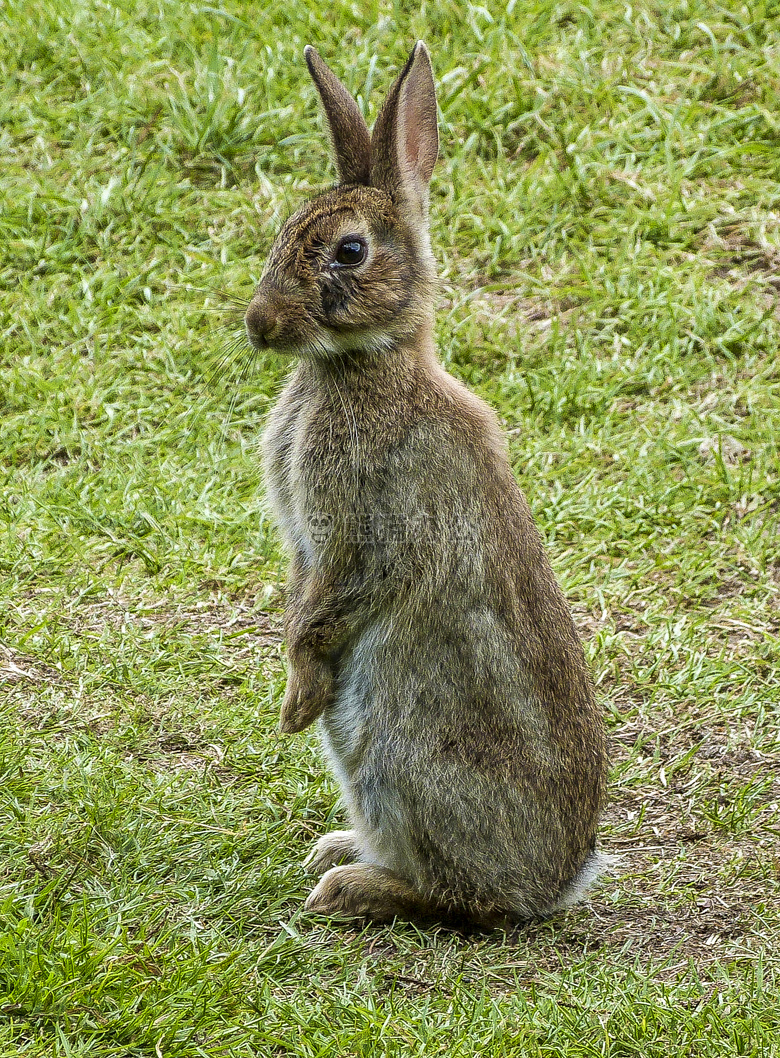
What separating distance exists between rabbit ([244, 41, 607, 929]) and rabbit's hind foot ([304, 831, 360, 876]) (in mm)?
110

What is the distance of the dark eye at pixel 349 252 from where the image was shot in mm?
4234

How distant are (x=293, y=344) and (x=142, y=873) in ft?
5.57

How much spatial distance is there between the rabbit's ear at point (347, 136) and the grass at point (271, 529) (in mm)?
810

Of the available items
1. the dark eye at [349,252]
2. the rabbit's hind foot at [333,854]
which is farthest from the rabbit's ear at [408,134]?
the rabbit's hind foot at [333,854]

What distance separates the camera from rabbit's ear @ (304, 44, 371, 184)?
4441 millimetres

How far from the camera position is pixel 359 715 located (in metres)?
4.41

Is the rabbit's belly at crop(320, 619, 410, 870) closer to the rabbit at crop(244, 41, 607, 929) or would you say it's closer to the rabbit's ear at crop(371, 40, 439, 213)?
the rabbit at crop(244, 41, 607, 929)

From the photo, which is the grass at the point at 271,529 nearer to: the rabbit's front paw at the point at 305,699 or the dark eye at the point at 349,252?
the rabbit's front paw at the point at 305,699

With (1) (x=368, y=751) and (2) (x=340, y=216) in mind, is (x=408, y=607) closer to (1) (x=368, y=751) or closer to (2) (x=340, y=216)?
(1) (x=368, y=751)

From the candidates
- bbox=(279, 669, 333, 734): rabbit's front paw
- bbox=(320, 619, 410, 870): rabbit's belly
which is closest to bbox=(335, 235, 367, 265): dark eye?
bbox=(320, 619, 410, 870): rabbit's belly

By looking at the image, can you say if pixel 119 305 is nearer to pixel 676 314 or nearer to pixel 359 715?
pixel 676 314

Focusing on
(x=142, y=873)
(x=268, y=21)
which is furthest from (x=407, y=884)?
(x=268, y=21)

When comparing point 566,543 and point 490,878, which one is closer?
point 490,878

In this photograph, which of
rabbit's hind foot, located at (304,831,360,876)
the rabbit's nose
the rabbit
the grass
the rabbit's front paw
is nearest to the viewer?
the grass
